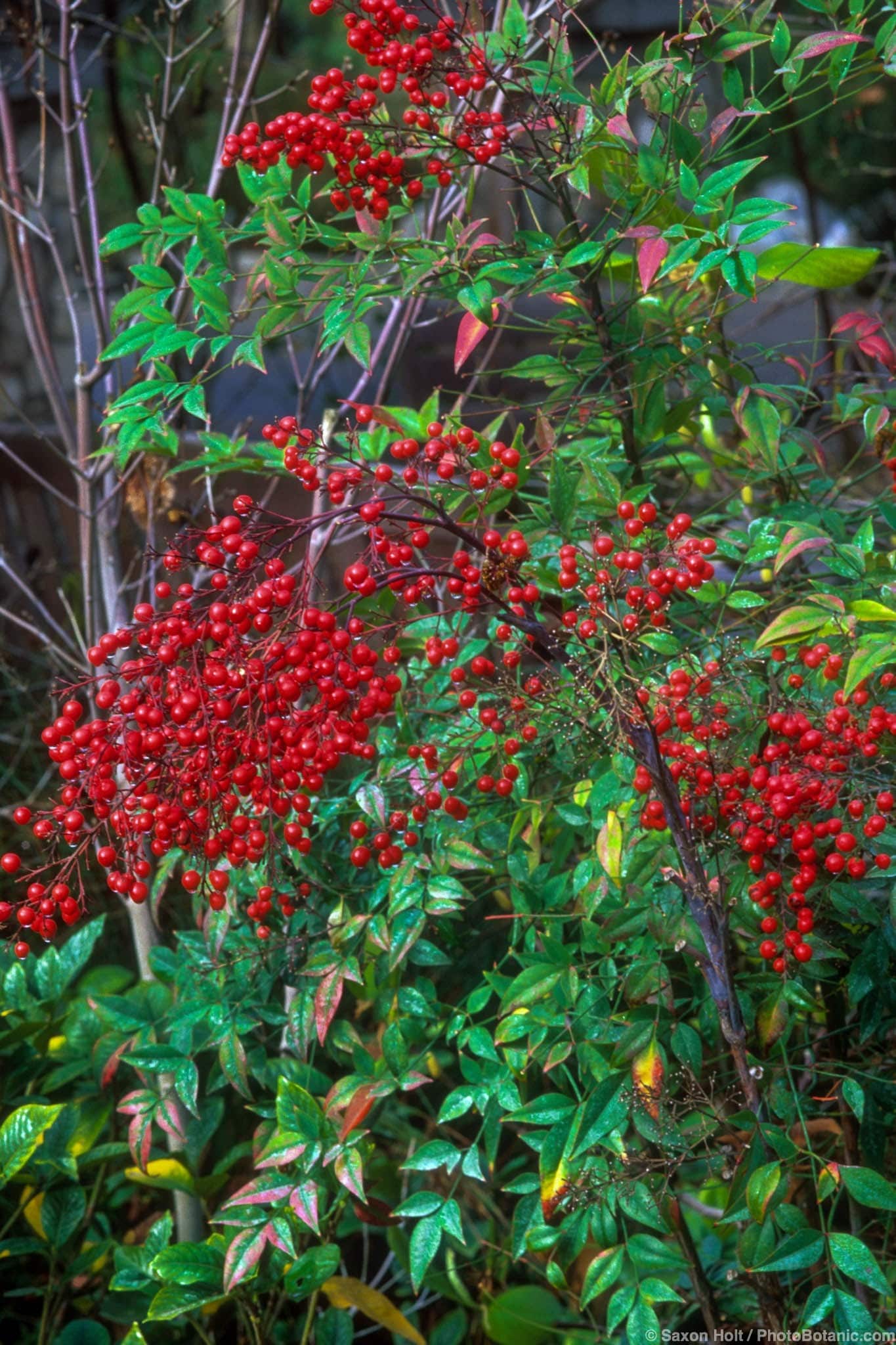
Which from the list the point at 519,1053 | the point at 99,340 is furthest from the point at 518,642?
the point at 99,340

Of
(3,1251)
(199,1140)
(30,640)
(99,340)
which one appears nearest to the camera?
(3,1251)

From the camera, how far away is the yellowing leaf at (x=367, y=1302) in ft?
4.00

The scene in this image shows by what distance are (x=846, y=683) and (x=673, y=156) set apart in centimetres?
48

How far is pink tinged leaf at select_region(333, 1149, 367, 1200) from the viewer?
39.0 inches

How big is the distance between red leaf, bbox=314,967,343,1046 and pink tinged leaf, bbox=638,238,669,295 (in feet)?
2.10

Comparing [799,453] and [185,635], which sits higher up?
[185,635]

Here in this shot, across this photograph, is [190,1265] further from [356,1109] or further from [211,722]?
[211,722]

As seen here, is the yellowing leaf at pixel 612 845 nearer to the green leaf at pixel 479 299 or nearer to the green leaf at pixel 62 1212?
the green leaf at pixel 479 299

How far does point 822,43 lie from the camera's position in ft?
2.98

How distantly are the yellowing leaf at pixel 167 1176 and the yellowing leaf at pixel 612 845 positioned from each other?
675 mm

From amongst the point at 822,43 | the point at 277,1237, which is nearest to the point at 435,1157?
the point at 277,1237

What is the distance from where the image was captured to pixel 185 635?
2.48ft

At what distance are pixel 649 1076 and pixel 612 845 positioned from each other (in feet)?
0.63

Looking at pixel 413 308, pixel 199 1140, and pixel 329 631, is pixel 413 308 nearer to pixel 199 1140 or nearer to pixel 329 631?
pixel 329 631
